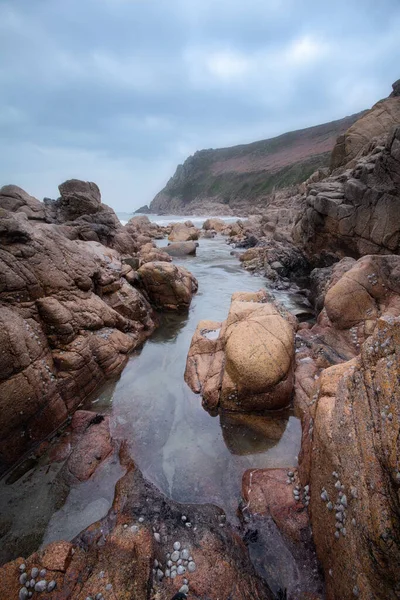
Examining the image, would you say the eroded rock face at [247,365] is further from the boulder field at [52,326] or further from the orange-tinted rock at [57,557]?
the orange-tinted rock at [57,557]

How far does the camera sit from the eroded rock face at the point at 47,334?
6.45 metres

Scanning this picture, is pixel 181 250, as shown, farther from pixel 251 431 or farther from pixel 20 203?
pixel 251 431

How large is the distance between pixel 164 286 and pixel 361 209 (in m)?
12.5

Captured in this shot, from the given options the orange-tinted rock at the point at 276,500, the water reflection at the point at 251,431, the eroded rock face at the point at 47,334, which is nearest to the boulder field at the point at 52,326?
the eroded rock face at the point at 47,334

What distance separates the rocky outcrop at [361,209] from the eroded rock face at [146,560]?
16525 mm

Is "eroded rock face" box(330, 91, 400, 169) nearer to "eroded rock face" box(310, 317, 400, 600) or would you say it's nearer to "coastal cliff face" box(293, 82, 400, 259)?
"coastal cliff face" box(293, 82, 400, 259)

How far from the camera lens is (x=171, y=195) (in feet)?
529

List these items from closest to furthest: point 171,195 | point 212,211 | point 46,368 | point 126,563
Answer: point 126,563, point 46,368, point 212,211, point 171,195

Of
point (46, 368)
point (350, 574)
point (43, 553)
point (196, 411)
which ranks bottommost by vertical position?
point (196, 411)

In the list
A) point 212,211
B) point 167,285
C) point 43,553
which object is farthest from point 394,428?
point 212,211

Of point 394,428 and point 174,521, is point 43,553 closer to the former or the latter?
point 174,521

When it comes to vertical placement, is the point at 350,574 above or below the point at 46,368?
below

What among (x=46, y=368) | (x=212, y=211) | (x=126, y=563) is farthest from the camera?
(x=212, y=211)

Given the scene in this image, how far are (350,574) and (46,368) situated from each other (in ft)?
23.7
